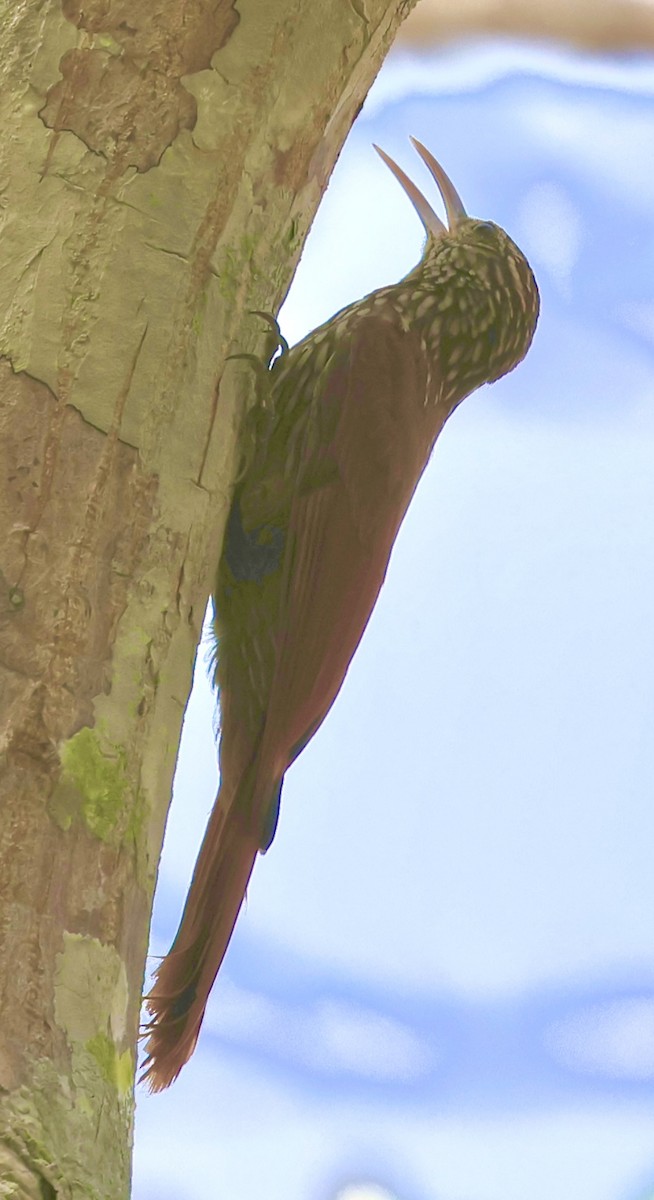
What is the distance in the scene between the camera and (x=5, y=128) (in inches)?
60.2

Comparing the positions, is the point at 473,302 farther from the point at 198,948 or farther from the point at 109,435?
the point at 198,948

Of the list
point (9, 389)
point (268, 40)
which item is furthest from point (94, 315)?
point (268, 40)

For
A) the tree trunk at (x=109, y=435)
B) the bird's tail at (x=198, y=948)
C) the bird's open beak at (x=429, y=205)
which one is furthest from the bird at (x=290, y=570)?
the bird's open beak at (x=429, y=205)

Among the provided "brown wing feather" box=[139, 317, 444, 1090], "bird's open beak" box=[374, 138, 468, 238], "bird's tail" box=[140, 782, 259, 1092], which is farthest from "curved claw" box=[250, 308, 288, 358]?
"bird's open beak" box=[374, 138, 468, 238]

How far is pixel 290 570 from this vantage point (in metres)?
1.79

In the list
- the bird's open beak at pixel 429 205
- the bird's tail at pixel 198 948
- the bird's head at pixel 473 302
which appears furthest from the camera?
the bird's open beak at pixel 429 205

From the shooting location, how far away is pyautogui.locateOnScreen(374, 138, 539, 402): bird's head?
7.06ft

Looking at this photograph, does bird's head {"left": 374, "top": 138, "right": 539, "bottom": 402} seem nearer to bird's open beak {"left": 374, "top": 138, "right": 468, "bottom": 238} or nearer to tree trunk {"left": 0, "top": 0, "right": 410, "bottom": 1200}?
bird's open beak {"left": 374, "top": 138, "right": 468, "bottom": 238}

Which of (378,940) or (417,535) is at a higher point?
(417,535)

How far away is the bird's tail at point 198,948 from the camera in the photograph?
167 centimetres

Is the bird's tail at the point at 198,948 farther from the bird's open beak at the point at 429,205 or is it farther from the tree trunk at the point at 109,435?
the bird's open beak at the point at 429,205

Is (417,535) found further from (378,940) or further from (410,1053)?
(410,1053)

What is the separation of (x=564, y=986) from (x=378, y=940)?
2.15 feet

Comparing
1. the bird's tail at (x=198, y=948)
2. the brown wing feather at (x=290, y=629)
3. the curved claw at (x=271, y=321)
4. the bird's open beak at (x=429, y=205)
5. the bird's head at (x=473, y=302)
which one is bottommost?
the bird's tail at (x=198, y=948)
